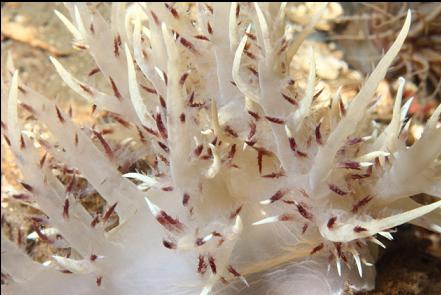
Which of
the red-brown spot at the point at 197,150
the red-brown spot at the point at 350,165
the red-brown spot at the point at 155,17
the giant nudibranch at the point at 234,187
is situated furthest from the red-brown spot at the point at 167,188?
the red-brown spot at the point at 155,17

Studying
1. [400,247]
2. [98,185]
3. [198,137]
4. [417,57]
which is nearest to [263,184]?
[198,137]

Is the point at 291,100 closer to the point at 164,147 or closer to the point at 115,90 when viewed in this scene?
the point at 164,147

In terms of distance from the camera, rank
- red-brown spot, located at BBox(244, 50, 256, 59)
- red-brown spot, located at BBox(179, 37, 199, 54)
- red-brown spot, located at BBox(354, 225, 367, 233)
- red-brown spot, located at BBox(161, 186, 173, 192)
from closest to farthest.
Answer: red-brown spot, located at BBox(354, 225, 367, 233)
red-brown spot, located at BBox(161, 186, 173, 192)
red-brown spot, located at BBox(244, 50, 256, 59)
red-brown spot, located at BBox(179, 37, 199, 54)

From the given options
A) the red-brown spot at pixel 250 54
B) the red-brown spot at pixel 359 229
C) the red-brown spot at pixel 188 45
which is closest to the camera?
the red-brown spot at pixel 359 229

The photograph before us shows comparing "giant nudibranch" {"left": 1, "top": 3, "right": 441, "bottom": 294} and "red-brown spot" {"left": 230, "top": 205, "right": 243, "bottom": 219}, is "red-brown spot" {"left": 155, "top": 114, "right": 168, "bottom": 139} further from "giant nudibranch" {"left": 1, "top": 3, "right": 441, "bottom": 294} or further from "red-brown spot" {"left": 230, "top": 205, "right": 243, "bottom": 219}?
"red-brown spot" {"left": 230, "top": 205, "right": 243, "bottom": 219}

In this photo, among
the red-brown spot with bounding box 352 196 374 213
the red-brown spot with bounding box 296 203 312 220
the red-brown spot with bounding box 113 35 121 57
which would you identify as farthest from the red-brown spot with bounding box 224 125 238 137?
the red-brown spot with bounding box 113 35 121 57

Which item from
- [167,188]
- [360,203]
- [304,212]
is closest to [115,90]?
[167,188]

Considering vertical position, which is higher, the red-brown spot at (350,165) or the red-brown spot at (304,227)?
the red-brown spot at (350,165)

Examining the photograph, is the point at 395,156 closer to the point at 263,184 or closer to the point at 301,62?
the point at 263,184

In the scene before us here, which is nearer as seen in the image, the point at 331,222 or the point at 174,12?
the point at 331,222

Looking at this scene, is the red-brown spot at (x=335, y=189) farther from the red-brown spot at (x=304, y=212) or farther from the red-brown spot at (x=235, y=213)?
the red-brown spot at (x=235, y=213)
